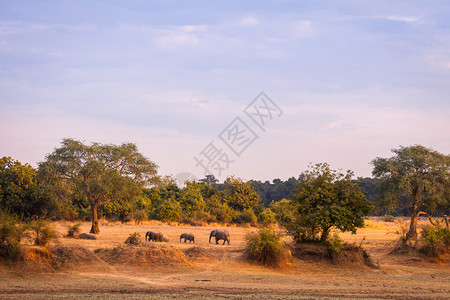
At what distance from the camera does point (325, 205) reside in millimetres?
21547

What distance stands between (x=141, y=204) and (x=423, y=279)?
3749 centimetres

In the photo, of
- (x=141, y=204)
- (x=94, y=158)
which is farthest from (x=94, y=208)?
(x=141, y=204)

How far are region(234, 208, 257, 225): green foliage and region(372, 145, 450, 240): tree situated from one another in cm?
2296

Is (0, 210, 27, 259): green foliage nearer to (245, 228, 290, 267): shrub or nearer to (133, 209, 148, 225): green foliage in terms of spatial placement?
(245, 228, 290, 267): shrub

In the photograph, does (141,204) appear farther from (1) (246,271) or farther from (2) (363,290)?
(2) (363,290)

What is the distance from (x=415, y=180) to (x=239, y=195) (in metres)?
30.7

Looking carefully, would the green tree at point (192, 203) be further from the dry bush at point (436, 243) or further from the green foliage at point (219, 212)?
the dry bush at point (436, 243)

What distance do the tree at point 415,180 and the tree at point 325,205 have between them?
815cm

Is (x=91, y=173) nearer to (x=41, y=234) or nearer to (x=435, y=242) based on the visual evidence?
(x=41, y=234)

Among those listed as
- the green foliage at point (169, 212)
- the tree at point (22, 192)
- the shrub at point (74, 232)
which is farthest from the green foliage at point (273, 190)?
the shrub at point (74, 232)

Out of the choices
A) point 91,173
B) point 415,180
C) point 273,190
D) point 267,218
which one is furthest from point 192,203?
point 273,190

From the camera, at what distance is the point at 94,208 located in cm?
3322

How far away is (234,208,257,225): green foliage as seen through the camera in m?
52.4

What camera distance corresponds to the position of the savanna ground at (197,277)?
1424 cm
